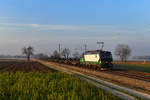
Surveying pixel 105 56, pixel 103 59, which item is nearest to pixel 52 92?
pixel 103 59

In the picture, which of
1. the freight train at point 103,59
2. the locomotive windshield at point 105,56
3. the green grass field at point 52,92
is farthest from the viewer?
the locomotive windshield at point 105,56

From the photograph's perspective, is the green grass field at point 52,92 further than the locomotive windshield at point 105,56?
No

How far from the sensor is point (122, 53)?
8756 cm

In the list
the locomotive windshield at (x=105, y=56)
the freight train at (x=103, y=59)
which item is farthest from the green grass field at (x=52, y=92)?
the locomotive windshield at (x=105, y=56)

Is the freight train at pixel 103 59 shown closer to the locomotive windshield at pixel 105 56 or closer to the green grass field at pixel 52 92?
the locomotive windshield at pixel 105 56

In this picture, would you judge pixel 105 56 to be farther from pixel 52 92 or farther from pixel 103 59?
pixel 52 92

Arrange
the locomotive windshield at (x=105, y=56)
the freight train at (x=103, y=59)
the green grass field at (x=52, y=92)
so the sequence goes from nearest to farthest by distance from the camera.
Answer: the green grass field at (x=52, y=92)
the freight train at (x=103, y=59)
the locomotive windshield at (x=105, y=56)

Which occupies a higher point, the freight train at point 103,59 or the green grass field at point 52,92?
the freight train at point 103,59

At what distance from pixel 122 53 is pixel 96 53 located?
6375 centimetres

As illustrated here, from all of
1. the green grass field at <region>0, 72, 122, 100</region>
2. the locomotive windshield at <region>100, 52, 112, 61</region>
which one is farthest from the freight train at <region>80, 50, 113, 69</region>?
the green grass field at <region>0, 72, 122, 100</region>

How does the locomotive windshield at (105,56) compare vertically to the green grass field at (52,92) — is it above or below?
above

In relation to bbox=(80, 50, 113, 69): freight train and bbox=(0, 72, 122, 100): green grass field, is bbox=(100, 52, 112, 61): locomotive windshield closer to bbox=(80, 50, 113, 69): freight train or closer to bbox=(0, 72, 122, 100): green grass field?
bbox=(80, 50, 113, 69): freight train

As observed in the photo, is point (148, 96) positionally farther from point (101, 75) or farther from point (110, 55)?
point (110, 55)

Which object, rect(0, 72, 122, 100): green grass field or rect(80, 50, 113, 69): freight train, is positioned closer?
rect(0, 72, 122, 100): green grass field
